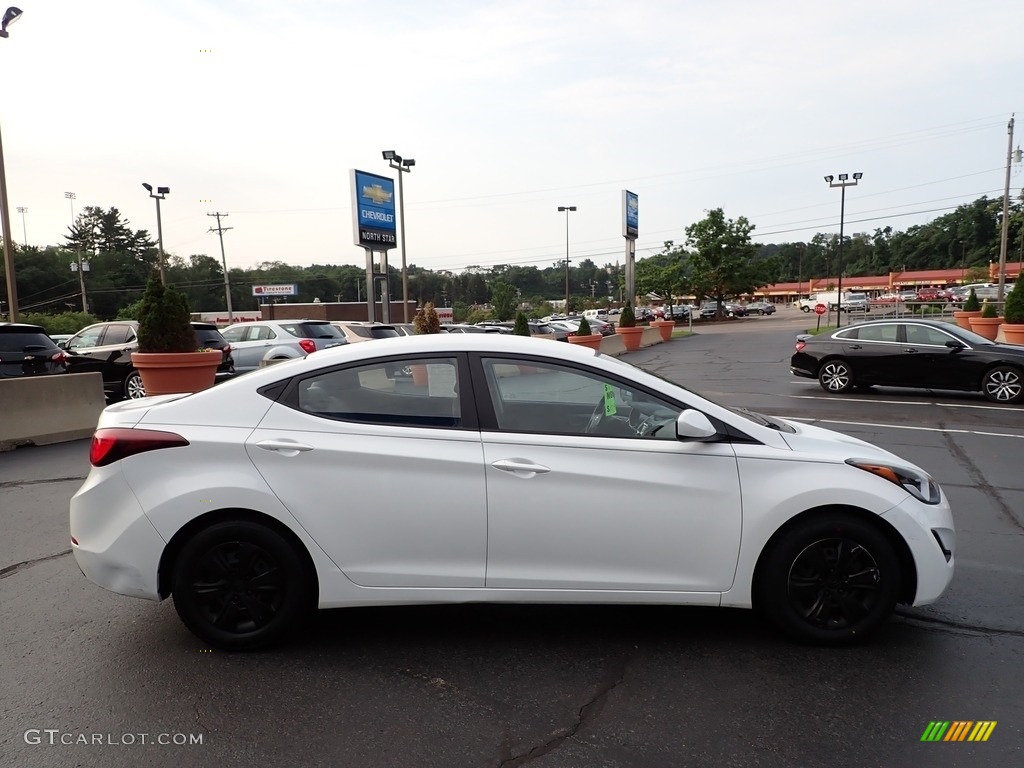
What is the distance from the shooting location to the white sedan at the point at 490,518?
3381 millimetres

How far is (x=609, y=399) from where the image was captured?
3.63 meters

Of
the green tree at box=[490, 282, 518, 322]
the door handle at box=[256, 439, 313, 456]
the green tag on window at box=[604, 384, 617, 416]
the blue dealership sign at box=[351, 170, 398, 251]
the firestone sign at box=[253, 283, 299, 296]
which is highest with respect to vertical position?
the blue dealership sign at box=[351, 170, 398, 251]

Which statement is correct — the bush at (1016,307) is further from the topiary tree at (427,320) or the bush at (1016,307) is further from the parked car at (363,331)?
the parked car at (363,331)

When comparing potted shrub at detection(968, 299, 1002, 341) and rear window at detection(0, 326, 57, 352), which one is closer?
rear window at detection(0, 326, 57, 352)

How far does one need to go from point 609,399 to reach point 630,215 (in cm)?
3960

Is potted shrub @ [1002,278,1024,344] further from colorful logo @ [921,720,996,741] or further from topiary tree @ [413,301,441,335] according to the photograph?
colorful logo @ [921,720,996,741]

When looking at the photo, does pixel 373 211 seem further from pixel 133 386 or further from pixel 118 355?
pixel 133 386

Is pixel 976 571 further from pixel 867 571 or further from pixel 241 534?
pixel 241 534

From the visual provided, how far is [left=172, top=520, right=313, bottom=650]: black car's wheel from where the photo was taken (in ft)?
11.2

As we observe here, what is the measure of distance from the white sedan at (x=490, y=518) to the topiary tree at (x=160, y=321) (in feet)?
26.9

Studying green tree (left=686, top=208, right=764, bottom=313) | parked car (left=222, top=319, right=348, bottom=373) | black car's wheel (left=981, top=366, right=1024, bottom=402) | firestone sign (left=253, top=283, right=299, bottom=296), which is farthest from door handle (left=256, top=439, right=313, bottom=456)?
firestone sign (left=253, top=283, right=299, bottom=296)

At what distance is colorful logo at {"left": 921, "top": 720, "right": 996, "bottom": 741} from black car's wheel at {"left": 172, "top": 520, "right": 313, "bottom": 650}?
109 inches

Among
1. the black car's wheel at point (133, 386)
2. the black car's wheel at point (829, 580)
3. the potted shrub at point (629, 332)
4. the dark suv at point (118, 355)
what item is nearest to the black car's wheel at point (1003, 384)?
the black car's wheel at point (829, 580)

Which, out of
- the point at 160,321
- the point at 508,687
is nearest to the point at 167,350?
the point at 160,321
